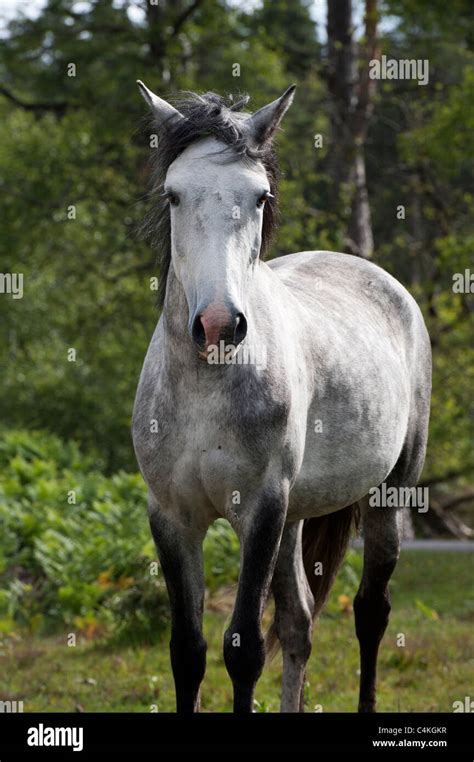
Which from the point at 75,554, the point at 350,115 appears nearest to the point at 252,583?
the point at 75,554

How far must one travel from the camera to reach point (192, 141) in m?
4.16

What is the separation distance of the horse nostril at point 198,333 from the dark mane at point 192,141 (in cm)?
71

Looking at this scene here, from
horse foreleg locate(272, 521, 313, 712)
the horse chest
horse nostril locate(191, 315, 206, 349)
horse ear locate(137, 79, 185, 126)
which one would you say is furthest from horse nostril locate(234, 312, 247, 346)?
horse foreleg locate(272, 521, 313, 712)

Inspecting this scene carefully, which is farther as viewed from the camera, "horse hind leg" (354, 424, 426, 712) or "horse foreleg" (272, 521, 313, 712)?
"horse hind leg" (354, 424, 426, 712)

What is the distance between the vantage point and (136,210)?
531 inches

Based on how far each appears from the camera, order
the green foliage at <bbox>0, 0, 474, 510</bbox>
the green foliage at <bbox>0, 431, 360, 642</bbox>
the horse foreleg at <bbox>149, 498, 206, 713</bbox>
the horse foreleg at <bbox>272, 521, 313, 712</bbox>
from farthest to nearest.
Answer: the green foliage at <bbox>0, 0, 474, 510</bbox> < the green foliage at <bbox>0, 431, 360, 642</bbox> < the horse foreleg at <bbox>272, 521, 313, 712</bbox> < the horse foreleg at <bbox>149, 498, 206, 713</bbox>

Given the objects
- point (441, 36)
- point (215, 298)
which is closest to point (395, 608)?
point (215, 298)

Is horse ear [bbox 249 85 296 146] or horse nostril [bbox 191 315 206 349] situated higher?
horse ear [bbox 249 85 296 146]

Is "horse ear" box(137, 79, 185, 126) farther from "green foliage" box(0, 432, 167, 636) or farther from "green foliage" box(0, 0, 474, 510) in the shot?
"green foliage" box(0, 0, 474, 510)

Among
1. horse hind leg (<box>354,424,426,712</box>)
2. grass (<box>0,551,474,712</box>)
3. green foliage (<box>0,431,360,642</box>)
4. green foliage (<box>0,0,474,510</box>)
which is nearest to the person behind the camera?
horse hind leg (<box>354,424,426,712</box>)

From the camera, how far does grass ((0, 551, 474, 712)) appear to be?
630 cm

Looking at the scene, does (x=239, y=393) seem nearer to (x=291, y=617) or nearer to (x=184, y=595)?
(x=184, y=595)

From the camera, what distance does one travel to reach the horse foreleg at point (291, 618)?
523 cm

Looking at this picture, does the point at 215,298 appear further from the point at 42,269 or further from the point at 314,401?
the point at 42,269
